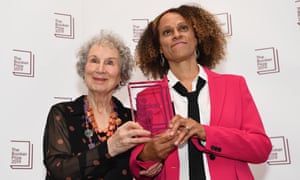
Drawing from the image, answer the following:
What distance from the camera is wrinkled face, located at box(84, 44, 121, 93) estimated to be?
1755mm

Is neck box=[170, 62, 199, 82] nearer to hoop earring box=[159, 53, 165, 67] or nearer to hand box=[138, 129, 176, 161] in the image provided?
hoop earring box=[159, 53, 165, 67]

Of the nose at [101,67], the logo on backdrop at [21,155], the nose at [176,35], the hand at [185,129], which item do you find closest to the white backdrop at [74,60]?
the logo on backdrop at [21,155]

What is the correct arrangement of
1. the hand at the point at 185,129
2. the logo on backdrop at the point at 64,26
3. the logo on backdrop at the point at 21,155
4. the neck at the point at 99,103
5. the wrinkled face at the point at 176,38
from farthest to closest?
the logo on backdrop at the point at 64,26 < the logo on backdrop at the point at 21,155 < the neck at the point at 99,103 < the wrinkled face at the point at 176,38 < the hand at the point at 185,129

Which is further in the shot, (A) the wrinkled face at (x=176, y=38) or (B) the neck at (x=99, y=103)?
(B) the neck at (x=99, y=103)

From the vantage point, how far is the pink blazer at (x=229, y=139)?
148 cm

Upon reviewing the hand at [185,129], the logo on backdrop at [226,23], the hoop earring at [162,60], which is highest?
the logo on backdrop at [226,23]

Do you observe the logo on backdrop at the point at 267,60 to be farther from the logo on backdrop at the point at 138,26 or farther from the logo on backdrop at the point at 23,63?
the logo on backdrop at the point at 23,63

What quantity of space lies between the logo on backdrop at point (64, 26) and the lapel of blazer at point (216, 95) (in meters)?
1.00

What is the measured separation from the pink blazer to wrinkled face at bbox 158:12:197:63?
138 millimetres

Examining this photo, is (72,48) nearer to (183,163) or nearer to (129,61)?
(129,61)

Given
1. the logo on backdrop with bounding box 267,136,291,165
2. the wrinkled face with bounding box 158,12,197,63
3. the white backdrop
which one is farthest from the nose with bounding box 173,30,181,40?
the logo on backdrop with bounding box 267,136,291,165

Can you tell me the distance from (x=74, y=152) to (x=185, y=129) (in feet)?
1.42

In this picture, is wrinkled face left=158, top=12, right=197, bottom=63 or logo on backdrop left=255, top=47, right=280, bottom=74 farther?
logo on backdrop left=255, top=47, right=280, bottom=74

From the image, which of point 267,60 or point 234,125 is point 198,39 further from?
point 267,60
